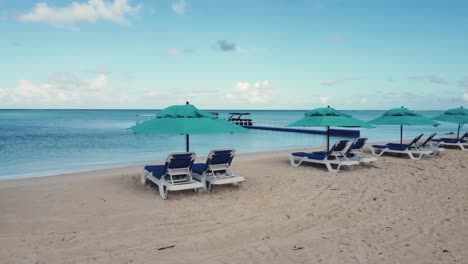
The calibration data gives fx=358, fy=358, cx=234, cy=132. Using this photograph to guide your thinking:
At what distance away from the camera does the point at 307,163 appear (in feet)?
32.8

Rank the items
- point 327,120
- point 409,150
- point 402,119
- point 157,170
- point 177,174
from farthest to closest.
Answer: point 402,119 < point 409,150 < point 327,120 < point 157,170 < point 177,174

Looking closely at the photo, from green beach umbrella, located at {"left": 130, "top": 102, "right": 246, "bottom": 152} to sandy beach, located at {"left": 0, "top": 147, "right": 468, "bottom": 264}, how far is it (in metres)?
1.14

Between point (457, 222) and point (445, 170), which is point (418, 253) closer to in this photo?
point (457, 222)

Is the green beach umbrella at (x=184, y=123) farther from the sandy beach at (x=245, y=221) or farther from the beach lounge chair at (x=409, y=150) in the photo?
the beach lounge chair at (x=409, y=150)

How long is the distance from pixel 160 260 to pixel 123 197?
292 cm

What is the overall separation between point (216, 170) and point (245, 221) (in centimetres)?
208

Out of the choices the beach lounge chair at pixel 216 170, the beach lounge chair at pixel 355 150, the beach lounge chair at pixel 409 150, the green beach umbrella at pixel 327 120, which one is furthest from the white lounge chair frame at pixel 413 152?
the beach lounge chair at pixel 216 170

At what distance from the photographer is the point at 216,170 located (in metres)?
6.84

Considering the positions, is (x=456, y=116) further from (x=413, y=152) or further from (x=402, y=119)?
(x=413, y=152)

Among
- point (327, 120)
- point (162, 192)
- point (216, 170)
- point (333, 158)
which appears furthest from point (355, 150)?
point (162, 192)

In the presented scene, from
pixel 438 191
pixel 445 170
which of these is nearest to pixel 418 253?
pixel 438 191

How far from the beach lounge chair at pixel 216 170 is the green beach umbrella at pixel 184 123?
1.46 feet

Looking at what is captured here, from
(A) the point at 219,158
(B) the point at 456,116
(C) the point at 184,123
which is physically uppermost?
(C) the point at 184,123

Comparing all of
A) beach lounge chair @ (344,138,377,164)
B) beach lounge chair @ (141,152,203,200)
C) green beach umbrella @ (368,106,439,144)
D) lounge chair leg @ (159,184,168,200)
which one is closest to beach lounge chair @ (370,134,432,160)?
green beach umbrella @ (368,106,439,144)
